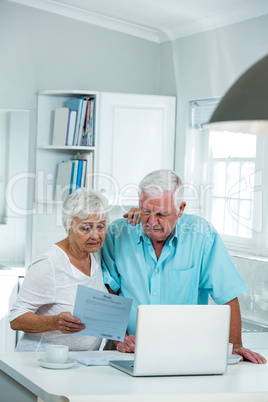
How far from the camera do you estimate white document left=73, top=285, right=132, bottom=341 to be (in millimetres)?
2256

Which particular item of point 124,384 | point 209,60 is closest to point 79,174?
point 209,60

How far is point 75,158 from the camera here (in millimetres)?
4953

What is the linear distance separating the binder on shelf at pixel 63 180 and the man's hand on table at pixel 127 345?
7.76 ft

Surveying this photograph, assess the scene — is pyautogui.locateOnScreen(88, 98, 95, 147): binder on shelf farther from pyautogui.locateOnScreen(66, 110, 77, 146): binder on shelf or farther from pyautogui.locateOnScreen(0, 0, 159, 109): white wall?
pyautogui.locateOnScreen(0, 0, 159, 109): white wall

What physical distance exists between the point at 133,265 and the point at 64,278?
358 millimetres

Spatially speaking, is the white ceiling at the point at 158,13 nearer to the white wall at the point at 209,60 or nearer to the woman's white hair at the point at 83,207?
the white wall at the point at 209,60

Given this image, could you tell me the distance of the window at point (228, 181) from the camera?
4262mm

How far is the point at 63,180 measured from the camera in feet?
15.9

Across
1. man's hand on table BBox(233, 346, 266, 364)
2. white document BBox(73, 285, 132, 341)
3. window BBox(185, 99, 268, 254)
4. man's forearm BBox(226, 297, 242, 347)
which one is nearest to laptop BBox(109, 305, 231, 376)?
white document BBox(73, 285, 132, 341)

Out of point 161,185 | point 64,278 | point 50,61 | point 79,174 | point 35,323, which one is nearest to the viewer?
point 35,323

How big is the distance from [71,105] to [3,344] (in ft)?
6.29

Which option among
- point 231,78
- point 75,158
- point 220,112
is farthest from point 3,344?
point 220,112

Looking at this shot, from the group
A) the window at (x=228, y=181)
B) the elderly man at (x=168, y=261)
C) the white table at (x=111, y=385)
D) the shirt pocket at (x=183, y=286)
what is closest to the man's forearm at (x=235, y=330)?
the elderly man at (x=168, y=261)

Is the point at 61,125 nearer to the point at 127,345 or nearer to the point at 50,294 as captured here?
the point at 50,294
